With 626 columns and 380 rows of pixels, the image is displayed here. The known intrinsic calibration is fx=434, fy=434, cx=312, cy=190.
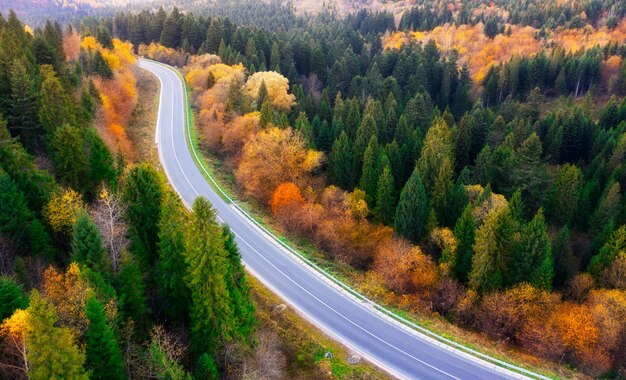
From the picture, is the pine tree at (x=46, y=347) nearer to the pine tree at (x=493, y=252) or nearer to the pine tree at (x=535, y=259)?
the pine tree at (x=493, y=252)

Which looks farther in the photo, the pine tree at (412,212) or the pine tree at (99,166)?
the pine tree at (412,212)

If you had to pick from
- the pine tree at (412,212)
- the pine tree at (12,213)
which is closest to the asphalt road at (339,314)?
the pine tree at (412,212)

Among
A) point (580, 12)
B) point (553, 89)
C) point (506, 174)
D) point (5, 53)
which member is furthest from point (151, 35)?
point (580, 12)

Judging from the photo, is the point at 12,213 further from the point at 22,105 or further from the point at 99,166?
the point at 22,105

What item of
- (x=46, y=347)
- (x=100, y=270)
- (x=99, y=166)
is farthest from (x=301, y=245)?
(x=46, y=347)

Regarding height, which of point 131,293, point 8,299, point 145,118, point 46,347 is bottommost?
point 145,118

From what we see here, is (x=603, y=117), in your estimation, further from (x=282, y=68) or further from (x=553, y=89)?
(x=282, y=68)

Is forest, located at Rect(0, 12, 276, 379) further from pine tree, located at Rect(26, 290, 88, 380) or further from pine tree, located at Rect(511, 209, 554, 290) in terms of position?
pine tree, located at Rect(511, 209, 554, 290)
